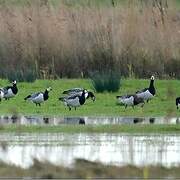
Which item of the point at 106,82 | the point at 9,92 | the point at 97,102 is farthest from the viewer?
the point at 106,82

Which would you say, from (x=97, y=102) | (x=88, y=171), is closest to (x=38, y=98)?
(x=97, y=102)

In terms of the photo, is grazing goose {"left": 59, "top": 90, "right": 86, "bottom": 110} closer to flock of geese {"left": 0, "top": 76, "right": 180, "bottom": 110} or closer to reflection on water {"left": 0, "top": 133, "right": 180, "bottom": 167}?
flock of geese {"left": 0, "top": 76, "right": 180, "bottom": 110}

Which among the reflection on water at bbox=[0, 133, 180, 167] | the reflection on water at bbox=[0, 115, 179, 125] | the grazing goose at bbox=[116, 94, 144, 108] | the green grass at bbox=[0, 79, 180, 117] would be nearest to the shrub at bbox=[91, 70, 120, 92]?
→ the green grass at bbox=[0, 79, 180, 117]

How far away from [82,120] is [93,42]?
1207cm

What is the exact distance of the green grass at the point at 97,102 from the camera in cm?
2155

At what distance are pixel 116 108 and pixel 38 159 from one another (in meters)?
10.9

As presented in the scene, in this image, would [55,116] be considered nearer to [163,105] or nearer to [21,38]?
[163,105]

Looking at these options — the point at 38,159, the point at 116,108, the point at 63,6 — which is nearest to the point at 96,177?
the point at 38,159

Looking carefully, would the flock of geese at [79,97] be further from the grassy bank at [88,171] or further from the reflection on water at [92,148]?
the grassy bank at [88,171]

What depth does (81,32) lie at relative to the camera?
102 feet

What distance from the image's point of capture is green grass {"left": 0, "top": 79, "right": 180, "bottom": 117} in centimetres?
2155

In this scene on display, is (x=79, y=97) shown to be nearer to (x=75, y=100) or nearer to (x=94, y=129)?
(x=75, y=100)

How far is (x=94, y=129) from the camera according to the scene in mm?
17031

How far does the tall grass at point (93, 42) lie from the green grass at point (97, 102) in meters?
1.23
